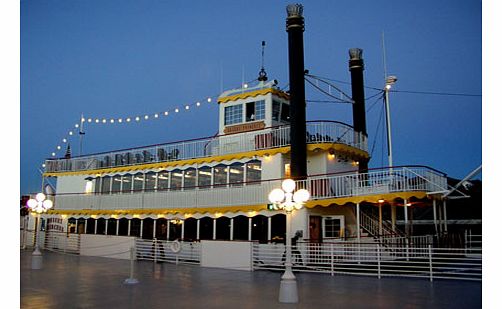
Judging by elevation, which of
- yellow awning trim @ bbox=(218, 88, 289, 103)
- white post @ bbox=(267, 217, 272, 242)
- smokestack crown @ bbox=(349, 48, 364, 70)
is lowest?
white post @ bbox=(267, 217, 272, 242)

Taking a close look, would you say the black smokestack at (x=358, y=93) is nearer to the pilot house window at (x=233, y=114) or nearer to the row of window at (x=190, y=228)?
the pilot house window at (x=233, y=114)

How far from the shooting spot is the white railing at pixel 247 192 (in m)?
14.4

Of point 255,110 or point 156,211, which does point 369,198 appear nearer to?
Answer: point 255,110

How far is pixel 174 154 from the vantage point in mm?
21688

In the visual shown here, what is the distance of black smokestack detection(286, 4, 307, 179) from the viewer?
1653 cm

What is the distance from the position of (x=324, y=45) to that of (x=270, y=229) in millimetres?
100449

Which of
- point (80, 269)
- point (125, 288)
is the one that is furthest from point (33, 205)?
point (125, 288)

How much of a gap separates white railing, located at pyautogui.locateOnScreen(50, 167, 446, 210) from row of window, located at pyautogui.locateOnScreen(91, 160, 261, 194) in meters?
0.35

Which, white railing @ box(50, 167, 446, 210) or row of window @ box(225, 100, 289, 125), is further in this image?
row of window @ box(225, 100, 289, 125)

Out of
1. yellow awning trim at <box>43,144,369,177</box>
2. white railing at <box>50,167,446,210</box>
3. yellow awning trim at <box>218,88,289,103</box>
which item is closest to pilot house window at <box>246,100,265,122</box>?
yellow awning trim at <box>218,88,289,103</box>

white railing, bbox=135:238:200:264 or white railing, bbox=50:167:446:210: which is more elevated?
white railing, bbox=50:167:446:210

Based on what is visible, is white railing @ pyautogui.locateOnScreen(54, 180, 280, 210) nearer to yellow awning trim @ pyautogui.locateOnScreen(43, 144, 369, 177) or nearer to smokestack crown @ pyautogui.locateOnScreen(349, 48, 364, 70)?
yellow awning trim @ pyautogui.locateOnScreen(43, 144, 369, 177)

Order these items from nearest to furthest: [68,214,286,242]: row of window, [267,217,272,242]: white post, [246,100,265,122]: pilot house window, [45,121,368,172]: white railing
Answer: [267,217,272,242]: white post, [45,121,368,172]: white railing, [68,214,286,242]: row of window, [246,100,265,122]: pilot house window
